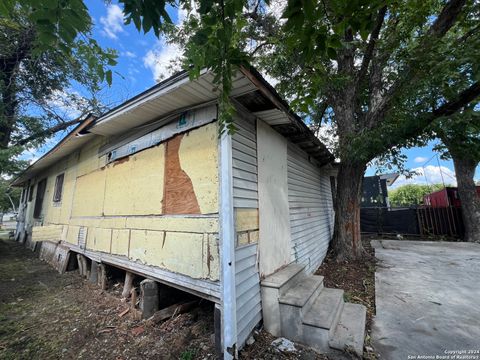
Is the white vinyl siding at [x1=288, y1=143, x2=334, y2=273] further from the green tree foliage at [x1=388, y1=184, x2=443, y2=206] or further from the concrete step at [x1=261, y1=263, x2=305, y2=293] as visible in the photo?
the green tree foliage at [x1=388, y1=184, x2=443, y2=206]

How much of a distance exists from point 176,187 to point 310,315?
240 cm

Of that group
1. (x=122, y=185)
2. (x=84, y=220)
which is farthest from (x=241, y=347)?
(x=84, y=220)

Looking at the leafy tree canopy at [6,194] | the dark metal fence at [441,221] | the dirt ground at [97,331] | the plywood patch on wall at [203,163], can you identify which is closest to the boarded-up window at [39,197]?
the dirt ground at [97,331]

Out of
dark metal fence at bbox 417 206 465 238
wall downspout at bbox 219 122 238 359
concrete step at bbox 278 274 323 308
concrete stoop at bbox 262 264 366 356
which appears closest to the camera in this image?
wall downspout at bbox 219 122 238 359

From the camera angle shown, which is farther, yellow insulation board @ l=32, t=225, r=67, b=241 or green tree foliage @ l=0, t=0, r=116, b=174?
green tree foliage @ l=0, t=0, r=116, b=174

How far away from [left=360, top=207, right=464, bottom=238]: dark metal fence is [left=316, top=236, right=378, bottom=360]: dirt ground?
5974 mm

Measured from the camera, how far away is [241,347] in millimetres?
2453

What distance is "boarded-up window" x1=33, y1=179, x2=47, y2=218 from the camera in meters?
9.02

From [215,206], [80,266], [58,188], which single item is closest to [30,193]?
[58,188]

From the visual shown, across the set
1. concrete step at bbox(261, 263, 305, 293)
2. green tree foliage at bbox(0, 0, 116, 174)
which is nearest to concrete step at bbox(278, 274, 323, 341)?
concrete step at bbox(261, 263, 305, 293)

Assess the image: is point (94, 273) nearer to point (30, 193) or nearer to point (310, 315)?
point (310, 315)

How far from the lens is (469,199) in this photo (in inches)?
339

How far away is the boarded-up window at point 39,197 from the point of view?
902 cm

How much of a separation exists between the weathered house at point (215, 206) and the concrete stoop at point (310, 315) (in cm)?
1
